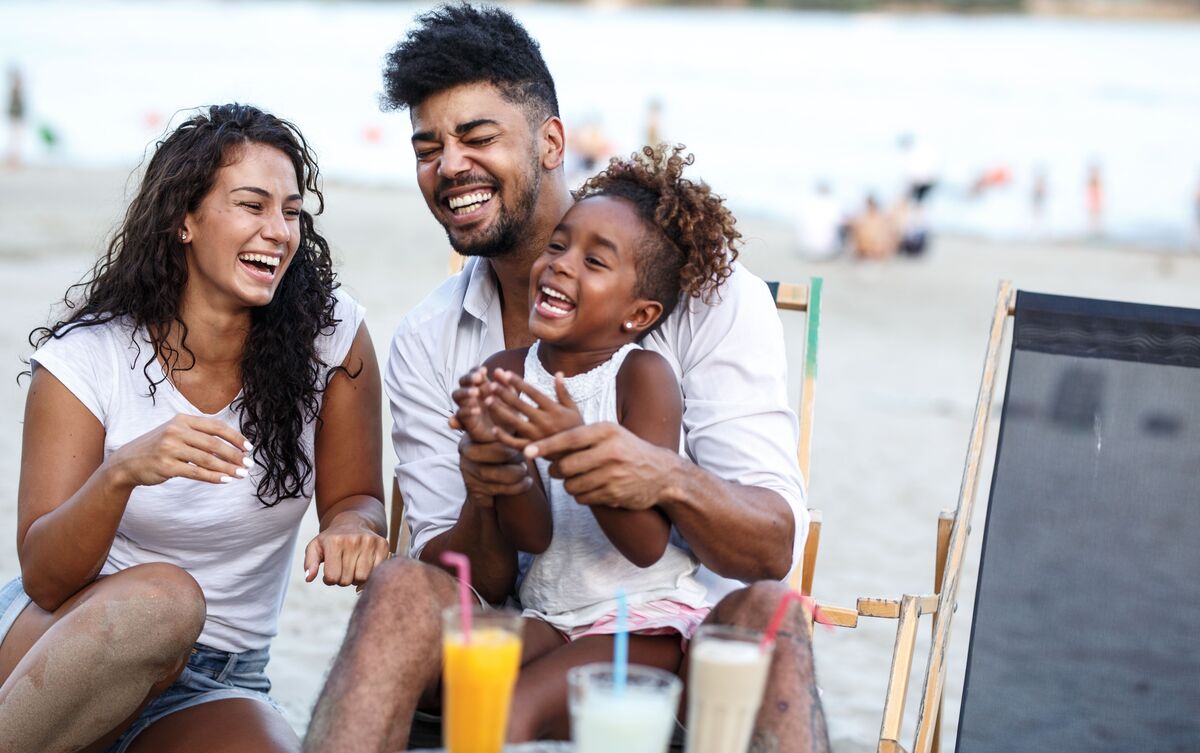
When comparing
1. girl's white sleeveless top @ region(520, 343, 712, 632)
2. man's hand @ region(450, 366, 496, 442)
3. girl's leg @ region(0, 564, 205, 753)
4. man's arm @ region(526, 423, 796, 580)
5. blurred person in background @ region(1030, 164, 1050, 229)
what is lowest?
girl's leg @ region(0, 564, 205, 753)

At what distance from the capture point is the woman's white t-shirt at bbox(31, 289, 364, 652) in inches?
117

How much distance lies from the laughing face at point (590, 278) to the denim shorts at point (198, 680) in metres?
1.09

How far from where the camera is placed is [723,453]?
9.18ft

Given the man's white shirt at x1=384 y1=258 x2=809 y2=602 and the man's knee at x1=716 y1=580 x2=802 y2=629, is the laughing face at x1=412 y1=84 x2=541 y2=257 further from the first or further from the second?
the man's knee at x1=716 y1=580 x2=802 y2=629

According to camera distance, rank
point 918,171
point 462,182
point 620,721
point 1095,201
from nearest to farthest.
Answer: point 620,721 → point 462,182 → point 918,171 → point 1095,201

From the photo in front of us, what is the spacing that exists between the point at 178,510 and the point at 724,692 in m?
1.62

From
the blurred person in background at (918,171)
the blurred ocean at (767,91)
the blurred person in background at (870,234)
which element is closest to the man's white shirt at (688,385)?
the blurred person in background at (870,234)

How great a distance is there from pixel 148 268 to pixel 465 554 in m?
1.01

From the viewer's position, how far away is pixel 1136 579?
3.43m

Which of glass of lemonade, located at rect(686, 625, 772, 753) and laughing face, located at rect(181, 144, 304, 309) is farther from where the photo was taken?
laughing face, located at rect(181, 144, 304, 309)

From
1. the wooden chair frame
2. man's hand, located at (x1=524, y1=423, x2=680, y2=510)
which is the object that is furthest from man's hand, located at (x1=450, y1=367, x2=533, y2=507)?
the wooden chair frame

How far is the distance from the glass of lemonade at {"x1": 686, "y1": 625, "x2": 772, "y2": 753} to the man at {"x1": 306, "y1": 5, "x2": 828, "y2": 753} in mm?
436

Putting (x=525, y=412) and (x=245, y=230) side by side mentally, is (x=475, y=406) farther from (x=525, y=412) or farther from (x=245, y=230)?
(x=245, y=230)

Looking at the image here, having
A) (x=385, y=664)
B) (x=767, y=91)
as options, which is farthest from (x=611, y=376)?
(x=767, y=91)
